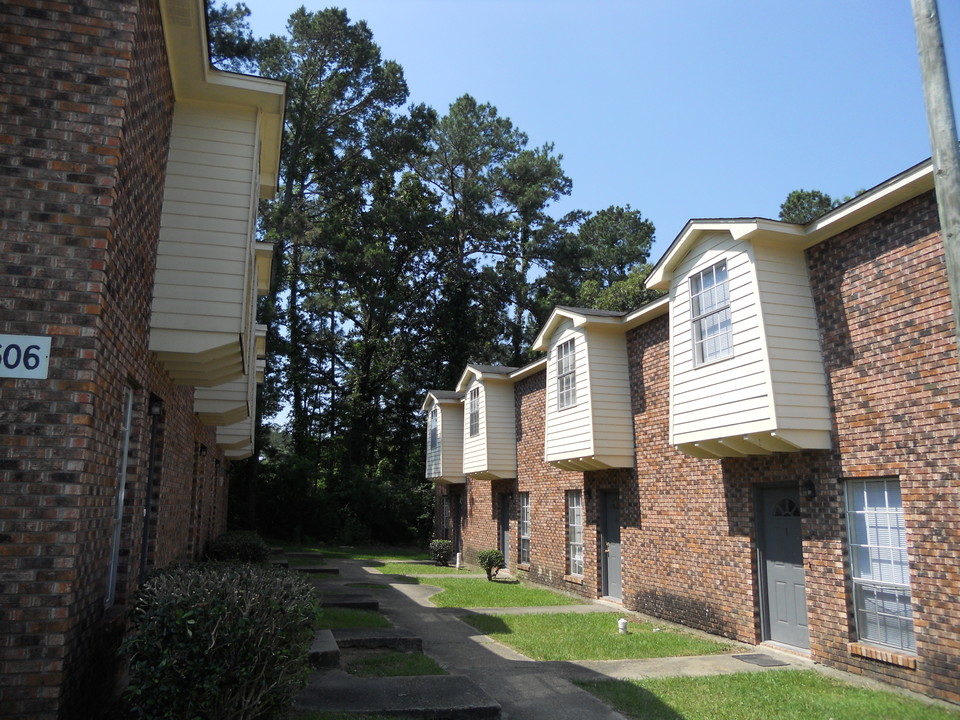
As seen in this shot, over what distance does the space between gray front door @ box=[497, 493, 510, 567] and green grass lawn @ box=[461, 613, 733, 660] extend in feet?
25.8

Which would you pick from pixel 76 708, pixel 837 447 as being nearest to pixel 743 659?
pixel 837 447

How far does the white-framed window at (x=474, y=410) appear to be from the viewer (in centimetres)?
2192

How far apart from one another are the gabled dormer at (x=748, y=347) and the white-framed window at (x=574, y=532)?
561cm

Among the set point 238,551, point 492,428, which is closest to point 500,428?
point 492,428

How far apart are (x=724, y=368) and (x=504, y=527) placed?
1280 cm

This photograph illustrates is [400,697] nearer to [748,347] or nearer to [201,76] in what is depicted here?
[748,347]

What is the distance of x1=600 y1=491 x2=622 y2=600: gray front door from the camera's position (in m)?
14.4

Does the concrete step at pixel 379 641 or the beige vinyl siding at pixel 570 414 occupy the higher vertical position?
the beige vinyl siding at pixel 570 414

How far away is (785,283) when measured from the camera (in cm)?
938

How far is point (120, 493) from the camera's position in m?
6.44

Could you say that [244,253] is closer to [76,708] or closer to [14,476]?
[14,476]

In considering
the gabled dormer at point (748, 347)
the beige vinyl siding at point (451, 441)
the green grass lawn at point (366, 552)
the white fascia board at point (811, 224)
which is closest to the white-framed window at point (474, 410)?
the beige vinyl siding at point (451, 441)

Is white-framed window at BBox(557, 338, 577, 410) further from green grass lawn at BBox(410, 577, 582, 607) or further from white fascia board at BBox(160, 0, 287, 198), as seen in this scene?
white fascia board at BBox(160, 0, 287, 198)

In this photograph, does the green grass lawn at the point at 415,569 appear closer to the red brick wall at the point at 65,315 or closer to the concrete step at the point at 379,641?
the concrete step at the point at 379,641
